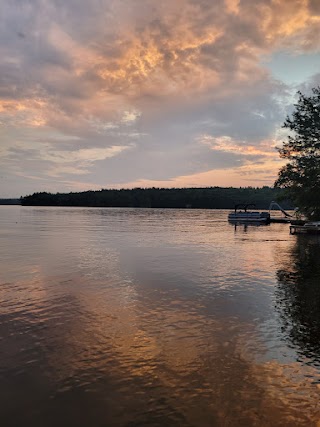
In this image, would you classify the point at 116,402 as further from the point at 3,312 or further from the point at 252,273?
the point at 252,273

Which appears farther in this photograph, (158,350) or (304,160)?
(304,160)

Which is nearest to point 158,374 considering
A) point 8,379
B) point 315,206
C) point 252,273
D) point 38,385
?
point 38,385

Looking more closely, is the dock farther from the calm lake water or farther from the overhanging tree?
the calm lake water

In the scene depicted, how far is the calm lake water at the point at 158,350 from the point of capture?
7.65m

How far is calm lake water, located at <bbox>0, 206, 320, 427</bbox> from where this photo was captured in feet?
25.1

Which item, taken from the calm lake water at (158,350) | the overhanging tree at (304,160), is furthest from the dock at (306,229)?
the calm lake water at (158,350)

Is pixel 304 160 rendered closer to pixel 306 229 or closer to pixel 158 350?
pixel 306 229

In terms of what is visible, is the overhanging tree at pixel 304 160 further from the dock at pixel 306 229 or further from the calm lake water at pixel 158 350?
the calm lake water at pixel 158 350

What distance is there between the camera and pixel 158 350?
423 inches

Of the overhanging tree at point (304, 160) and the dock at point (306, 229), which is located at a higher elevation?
the overhanging tree at point (304, 160)

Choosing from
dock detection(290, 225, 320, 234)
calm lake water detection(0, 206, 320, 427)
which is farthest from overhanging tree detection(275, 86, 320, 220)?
calm lake water detection(0, 206, 320, 427)

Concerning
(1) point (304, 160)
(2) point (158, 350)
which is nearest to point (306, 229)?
(1) point (304, 160)

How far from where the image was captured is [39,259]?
2925 cm

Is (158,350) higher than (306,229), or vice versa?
(306,229)
